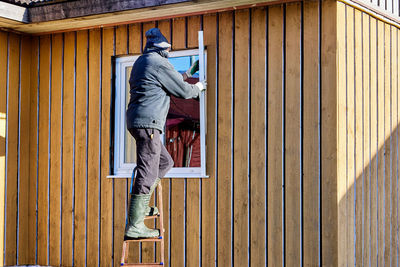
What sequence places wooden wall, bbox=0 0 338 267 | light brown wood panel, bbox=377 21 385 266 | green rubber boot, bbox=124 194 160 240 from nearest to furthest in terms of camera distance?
1. green rubber boot, bbox=124 194 160 240
2. wooden wall, bbox=0 0 338 267
3. light brown wood panel, bbox=377 21 385 266

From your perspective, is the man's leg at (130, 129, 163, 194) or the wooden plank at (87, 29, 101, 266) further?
the wooden plank at (87, 29, 101, 266)

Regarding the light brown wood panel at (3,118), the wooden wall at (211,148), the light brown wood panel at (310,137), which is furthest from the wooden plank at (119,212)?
the light brown wood panel at (310,137)

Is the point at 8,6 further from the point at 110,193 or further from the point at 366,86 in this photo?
the point at 366,86

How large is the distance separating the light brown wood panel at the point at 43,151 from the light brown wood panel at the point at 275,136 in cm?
276

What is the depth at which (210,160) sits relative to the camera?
678 centimetres

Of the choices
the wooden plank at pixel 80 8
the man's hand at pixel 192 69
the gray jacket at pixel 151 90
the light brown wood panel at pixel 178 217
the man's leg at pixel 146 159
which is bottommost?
the light brown wood panel at pixel 178 217

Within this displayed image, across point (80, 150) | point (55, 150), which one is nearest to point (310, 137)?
point (80, 150)

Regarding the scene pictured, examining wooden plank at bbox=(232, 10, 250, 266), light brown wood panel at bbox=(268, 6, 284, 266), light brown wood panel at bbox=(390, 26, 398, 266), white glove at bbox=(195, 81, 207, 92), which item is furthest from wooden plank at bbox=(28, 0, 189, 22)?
light brown wood panel at bbox=(390, 26, 398, 266)

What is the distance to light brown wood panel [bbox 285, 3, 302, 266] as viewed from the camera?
6320mm

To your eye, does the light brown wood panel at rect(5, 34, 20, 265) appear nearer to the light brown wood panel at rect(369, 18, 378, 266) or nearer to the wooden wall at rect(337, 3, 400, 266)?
the wooden wall at rect(337, 3, 400, 266)

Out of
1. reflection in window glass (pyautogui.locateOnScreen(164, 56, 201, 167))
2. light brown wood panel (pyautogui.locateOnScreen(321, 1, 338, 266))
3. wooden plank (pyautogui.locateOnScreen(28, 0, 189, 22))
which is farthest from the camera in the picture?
reflection in window glass (pyautogui.locateOnScreen(164, 56, 201, 167))

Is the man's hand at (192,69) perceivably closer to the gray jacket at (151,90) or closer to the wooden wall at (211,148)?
the wooden wall at (211,148)

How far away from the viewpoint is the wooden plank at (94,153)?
24.3 feet

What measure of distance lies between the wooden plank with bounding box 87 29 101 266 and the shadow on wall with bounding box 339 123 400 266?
2.70 meters
